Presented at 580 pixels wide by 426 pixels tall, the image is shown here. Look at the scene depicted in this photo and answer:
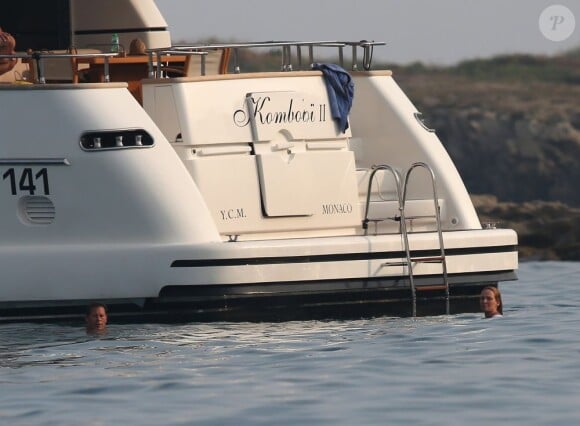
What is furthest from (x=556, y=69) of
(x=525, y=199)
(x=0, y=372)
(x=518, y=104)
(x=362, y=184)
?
(x=0, y=372)

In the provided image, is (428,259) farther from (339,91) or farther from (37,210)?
(37,210)

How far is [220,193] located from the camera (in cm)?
1497

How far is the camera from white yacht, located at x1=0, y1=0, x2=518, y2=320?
1430 cm

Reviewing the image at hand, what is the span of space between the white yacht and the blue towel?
0.05ft

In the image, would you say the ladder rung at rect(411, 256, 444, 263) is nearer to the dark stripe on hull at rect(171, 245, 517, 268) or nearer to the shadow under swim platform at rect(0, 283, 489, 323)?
the dark stripe on hull at rect(171, 245, 517, 268)

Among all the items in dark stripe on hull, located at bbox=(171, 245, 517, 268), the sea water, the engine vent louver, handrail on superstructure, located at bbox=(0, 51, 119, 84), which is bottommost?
the sea water

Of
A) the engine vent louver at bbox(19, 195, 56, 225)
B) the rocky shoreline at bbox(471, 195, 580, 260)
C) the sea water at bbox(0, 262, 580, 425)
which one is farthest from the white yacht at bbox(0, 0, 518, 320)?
the rocky shoreline at bbox(471, 195, 580, 260)

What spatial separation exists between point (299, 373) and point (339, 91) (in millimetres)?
3781

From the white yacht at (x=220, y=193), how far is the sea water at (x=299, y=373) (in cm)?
28

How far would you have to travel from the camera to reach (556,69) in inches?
1937

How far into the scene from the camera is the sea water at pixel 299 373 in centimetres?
1136

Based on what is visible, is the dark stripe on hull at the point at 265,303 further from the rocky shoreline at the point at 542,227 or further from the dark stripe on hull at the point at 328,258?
the rocky shoreline at the point at 542,227

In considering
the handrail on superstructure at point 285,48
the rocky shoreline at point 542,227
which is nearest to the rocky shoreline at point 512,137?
the rocky shoreline at point 542,227

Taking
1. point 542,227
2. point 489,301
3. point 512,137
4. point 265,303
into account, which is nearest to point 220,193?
point 265,303
